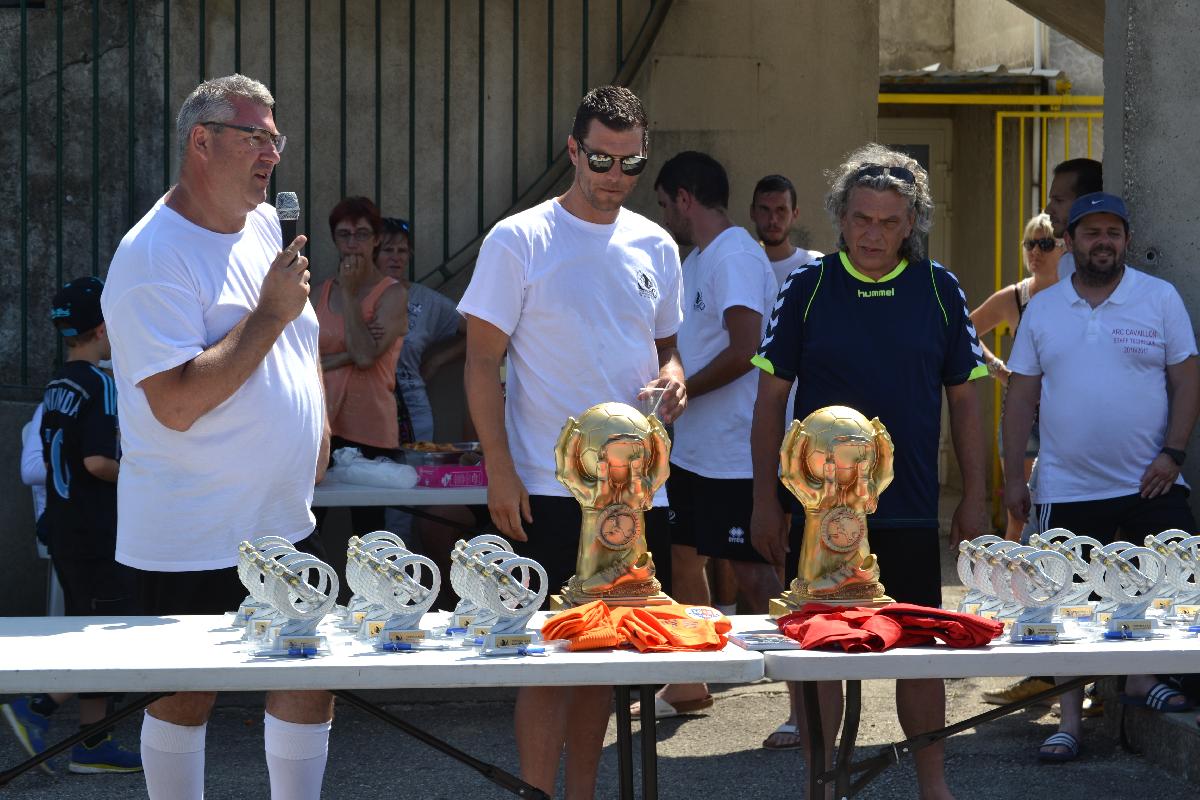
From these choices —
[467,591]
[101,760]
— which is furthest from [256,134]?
[101,760]

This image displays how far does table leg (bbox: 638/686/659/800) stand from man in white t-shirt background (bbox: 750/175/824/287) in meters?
3.26

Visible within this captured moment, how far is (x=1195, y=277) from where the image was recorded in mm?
5242

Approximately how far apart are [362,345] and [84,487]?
4.56 ft

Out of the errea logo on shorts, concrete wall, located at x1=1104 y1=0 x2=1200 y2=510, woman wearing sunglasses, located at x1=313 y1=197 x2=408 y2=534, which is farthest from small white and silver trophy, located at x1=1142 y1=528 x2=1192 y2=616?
woman wearing sunglasses, located at x1=313 y1=197 x2=408 y2=534

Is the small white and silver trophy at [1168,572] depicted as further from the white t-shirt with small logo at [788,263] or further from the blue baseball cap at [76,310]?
the blue baseball cap at [76,310]

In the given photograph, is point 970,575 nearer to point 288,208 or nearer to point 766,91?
point 288,208

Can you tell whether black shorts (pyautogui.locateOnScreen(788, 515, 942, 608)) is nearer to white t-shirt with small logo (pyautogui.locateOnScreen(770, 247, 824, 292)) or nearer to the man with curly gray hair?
the man with curly gray hair

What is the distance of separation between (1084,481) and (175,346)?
2908 mm

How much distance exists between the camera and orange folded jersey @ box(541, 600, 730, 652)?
2.94 metres

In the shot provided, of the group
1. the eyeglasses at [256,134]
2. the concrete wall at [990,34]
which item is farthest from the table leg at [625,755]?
the concrete wall at [990,34]

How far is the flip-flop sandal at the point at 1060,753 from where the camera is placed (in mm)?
4977

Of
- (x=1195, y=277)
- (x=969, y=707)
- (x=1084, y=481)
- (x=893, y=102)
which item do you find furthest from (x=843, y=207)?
(x=893, y=102)

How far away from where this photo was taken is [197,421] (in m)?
3.29

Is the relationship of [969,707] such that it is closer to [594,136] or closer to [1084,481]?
[1084,481]
